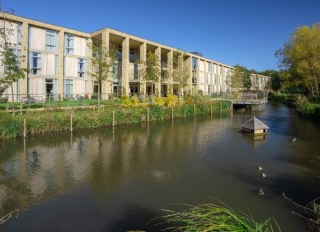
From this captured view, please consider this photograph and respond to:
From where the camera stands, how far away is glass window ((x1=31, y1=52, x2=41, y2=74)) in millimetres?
31786

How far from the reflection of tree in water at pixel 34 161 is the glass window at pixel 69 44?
21192 mm

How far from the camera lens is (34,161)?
14.9m

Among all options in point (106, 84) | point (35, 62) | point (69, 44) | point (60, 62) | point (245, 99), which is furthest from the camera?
point (245, 99)

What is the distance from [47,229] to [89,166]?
6.10 meters

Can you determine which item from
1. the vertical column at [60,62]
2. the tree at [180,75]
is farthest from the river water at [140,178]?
the tree at [180,75]

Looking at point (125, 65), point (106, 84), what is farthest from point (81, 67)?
point (125, 65)

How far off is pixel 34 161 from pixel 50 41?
22040mm

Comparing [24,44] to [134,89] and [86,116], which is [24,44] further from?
[134,89]

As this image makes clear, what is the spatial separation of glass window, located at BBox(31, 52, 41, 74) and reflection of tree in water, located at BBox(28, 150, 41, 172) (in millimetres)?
17905

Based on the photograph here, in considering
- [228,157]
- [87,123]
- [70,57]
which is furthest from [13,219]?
[70,57]

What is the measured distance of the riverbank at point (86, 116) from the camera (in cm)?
1998

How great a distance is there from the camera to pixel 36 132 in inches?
826

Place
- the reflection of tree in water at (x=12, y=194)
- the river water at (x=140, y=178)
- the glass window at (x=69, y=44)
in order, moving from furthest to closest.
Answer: the glass window at (x=69, y=44)
the reflection of tree in water at (x=12, y=194)
the river water at (x=140, y=178)

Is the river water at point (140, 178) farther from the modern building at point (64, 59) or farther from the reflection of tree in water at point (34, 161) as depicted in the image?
the modern building at point (64, 59)
